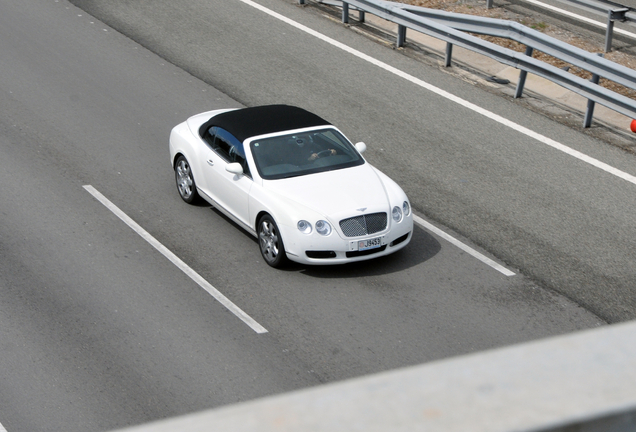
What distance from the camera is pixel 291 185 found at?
9.34 meters

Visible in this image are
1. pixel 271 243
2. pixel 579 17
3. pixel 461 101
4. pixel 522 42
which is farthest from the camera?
pixel 579 17

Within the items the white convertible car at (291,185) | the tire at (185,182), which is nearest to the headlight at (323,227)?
the white convertible car at (291,185)

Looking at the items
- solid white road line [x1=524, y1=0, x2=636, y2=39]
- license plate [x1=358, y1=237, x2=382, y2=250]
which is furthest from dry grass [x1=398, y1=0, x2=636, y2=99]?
license plate [x1=358, y1=237, x2=382, y2=250]

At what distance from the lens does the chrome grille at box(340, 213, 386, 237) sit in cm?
895

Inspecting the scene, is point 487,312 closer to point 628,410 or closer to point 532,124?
point 532,124

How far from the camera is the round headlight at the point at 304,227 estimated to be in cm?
888

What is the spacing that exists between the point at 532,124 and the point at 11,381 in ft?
30.1

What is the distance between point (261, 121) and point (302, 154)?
86cm

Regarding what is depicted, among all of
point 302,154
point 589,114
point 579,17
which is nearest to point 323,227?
point 302,154

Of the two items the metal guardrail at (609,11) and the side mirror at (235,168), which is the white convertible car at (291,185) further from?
the metal guardrail at (609,11)

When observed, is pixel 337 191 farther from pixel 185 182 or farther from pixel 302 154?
pixel 185 182

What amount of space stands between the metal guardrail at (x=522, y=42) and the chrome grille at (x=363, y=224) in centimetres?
560

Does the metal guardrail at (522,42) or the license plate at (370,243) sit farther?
the metal guardrail at (522,42)

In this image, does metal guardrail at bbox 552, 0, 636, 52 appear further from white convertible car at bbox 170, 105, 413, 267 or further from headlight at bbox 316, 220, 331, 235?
headlight at bbox 316, 220, 331, 235
